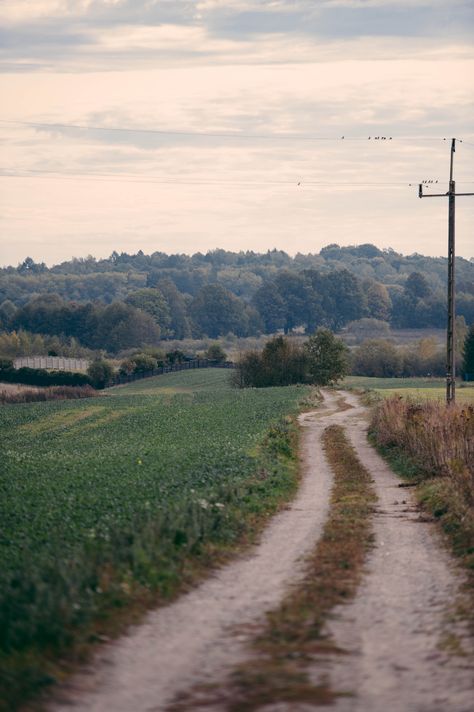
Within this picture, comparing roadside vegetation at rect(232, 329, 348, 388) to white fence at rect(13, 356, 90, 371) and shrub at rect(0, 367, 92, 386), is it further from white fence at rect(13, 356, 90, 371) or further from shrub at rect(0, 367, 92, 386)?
white fence at rect(13, 356, 90, 371)

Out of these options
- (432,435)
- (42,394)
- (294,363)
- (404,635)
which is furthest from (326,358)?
(404,635)

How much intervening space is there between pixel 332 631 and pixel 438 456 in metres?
16.6

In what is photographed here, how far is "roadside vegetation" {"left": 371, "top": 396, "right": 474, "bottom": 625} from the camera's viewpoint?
19.5 m

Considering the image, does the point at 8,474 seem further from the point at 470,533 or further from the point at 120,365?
the point at 120,365

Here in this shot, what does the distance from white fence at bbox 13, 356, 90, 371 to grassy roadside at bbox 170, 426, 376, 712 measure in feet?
379

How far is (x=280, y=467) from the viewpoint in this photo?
30375 millimetres

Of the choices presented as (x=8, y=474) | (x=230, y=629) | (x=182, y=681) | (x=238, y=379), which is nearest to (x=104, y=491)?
(x=8, y=474)

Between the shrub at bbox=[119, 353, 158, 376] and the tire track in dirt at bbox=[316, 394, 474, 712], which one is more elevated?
the shrub at bbox=[119, 353, 158, 376]

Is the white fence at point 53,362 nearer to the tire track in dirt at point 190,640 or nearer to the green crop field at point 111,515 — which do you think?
the green crop field at point 111,515

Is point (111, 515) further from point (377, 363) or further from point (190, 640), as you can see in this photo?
point (377, 363)

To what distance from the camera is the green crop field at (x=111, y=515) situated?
1170 centimetres

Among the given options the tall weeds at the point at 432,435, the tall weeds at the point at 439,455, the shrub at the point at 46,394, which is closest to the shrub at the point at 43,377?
the shrub at the point at 46,394

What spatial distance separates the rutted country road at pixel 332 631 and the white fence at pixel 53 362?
117m

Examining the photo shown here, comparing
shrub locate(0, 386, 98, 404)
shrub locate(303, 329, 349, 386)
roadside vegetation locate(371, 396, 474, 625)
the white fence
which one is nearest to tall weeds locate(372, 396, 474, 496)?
roadside vegetation locate(371, 396, 474, 625)
